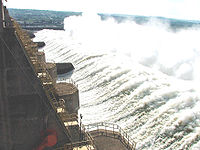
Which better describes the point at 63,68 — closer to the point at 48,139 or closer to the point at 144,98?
the point at 144,98

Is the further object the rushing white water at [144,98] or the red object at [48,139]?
the rushing white water at [144,98]

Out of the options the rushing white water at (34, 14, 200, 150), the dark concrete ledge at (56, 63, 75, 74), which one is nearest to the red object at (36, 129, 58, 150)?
the rushing white water at (34, 14, 200, 150)

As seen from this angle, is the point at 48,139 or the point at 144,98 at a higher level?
the point at 48,139

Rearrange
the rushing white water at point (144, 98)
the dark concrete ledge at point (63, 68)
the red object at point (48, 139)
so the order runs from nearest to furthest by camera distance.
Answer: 1. the red object at point (48, 139)
2. the rushing white water at point (144, 98)
3. the dark concrete ledge at point (63, 68)

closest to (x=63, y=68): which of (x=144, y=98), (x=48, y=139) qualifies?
(x=144, y=98)

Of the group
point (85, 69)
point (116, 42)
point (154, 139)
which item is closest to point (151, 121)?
point (154, 139)

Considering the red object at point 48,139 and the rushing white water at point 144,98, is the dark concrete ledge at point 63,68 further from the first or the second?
the red object at point 48,139

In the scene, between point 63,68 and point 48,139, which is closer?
point 48,139

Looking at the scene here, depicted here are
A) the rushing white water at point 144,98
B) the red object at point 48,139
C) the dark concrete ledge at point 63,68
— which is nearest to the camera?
the red object at point 48,139

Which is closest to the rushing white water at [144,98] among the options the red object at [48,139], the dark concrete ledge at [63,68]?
the dark concrete ledge at [63,68]
